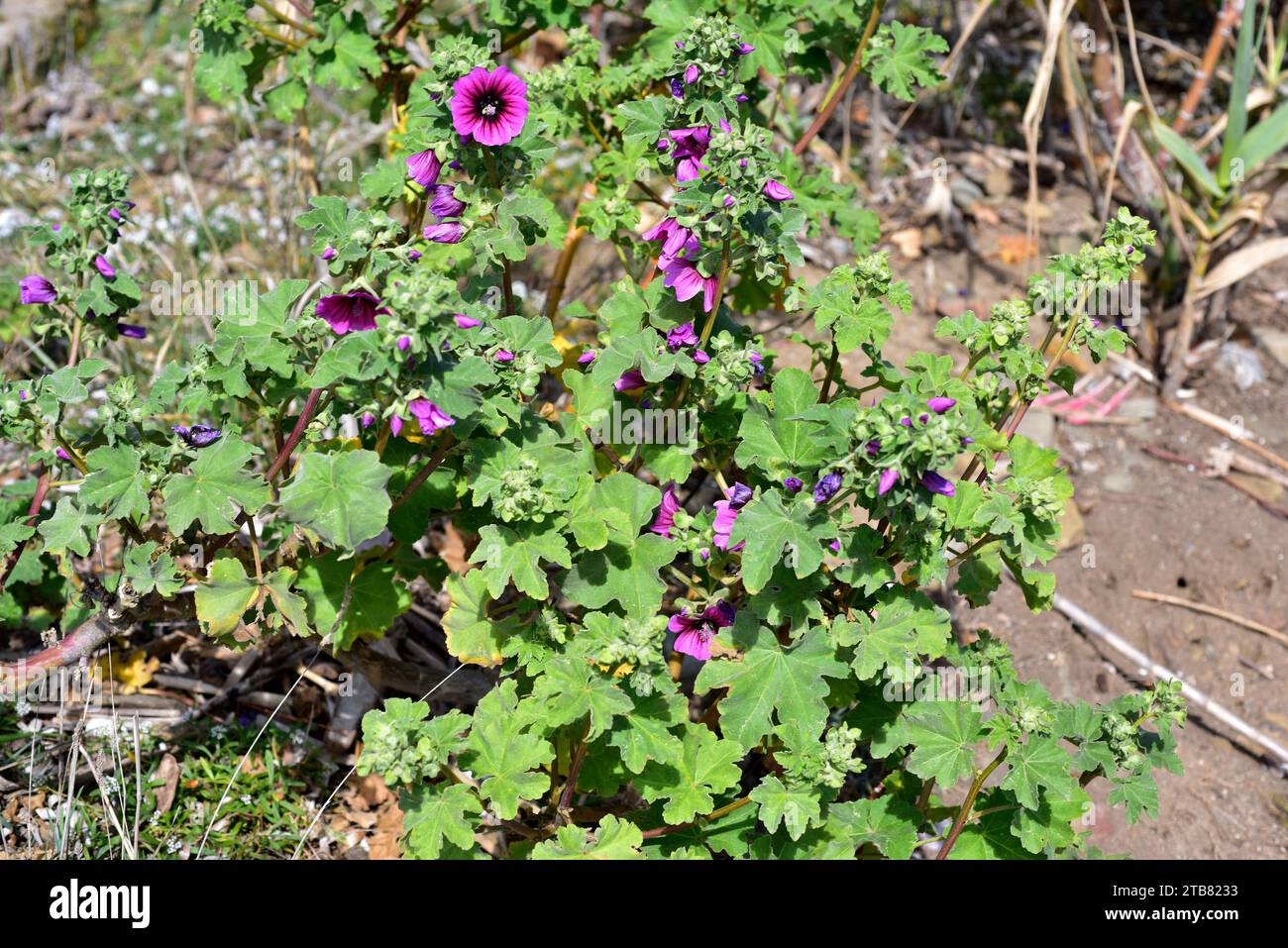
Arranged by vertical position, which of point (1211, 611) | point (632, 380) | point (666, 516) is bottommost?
point (1211, 611)

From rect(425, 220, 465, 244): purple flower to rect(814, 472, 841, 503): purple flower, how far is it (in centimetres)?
113

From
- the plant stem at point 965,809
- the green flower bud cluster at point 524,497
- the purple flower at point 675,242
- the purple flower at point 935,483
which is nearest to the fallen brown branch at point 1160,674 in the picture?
the plant stem at point 965,809

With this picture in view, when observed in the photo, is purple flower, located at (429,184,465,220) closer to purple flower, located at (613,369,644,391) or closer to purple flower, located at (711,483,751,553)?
purple flower, located at (613,369,644,391)

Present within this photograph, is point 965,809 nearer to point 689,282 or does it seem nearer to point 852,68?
point 689,282

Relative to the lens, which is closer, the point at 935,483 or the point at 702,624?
the point at 935,483

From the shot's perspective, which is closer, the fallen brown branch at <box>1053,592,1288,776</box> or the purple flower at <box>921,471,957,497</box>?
the purple flower at <box>921,471,957,497</box>

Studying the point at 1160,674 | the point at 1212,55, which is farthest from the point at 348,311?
the point at 1212,55

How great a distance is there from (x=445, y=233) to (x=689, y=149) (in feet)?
2.13

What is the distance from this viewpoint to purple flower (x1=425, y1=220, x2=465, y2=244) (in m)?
3.04

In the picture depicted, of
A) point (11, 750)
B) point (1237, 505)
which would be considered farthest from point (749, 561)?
point (1237, 505)

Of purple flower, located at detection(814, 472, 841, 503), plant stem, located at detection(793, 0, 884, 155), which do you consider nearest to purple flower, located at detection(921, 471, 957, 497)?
purple flower, located at detection(814, 472, 841, 503)

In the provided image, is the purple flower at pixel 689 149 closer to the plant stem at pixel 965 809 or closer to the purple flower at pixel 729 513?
the purple flower at pixel 729 513

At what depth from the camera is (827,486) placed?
2.68 meters

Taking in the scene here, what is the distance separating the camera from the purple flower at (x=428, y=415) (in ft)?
8.50
